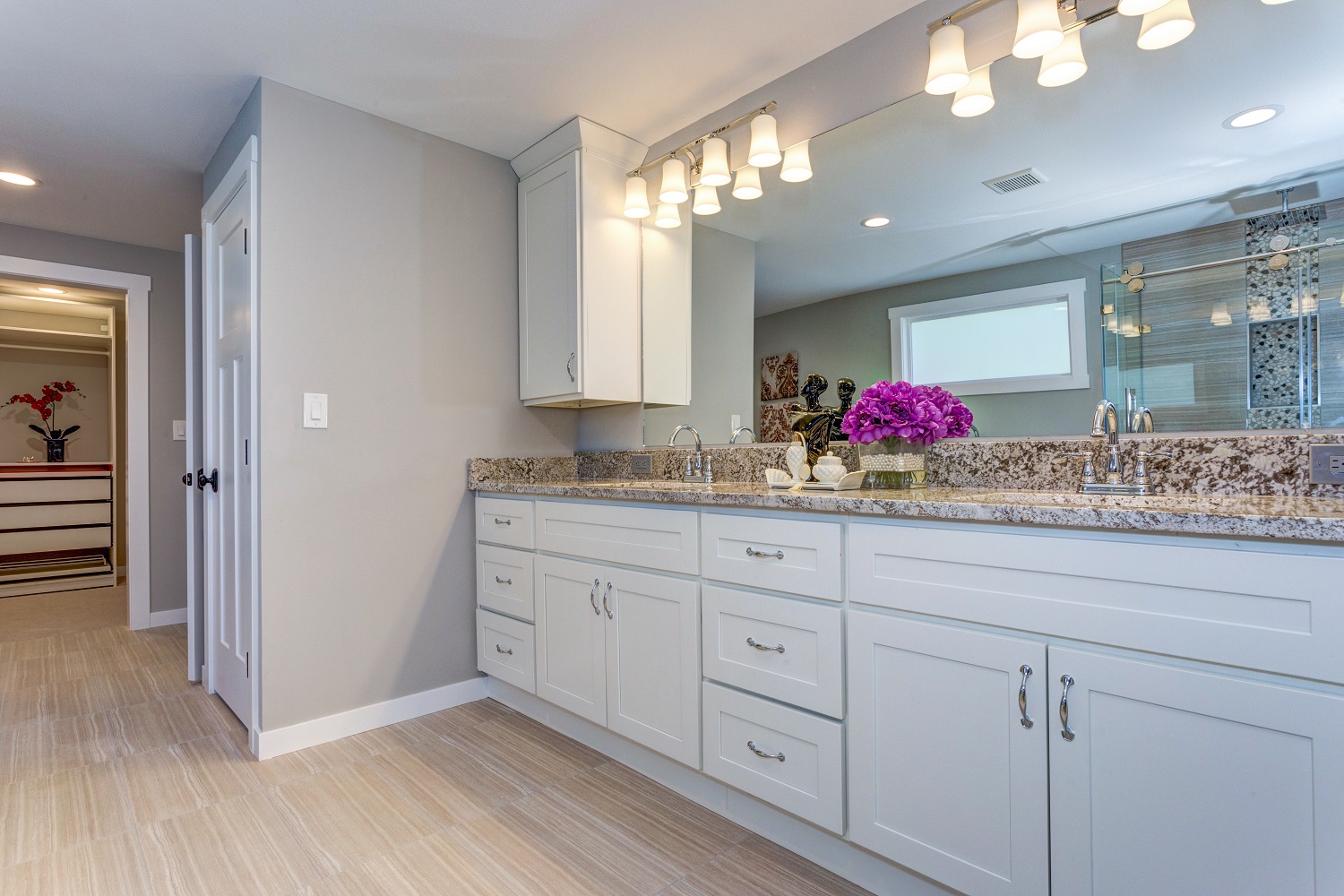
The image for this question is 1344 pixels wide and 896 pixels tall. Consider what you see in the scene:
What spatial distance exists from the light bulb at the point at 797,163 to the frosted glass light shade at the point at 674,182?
43 cm

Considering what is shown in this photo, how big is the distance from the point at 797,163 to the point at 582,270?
2.83 feet

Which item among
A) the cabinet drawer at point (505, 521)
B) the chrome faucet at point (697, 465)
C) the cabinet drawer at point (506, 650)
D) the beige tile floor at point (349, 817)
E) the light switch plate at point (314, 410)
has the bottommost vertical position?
the beige tile floor at point (349, 817)

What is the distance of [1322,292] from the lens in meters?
1.40

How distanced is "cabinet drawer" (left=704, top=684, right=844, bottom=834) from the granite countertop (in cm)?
48

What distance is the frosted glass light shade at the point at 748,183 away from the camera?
2385mm

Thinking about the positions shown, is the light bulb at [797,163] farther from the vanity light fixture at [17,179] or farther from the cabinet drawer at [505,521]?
the vanity light fixture at [17,179]

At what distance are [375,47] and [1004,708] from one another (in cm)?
241

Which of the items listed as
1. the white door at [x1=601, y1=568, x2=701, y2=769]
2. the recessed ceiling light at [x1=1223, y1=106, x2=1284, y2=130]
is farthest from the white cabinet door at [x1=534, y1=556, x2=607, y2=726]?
the recessed ceiling light at [x1=1223, y1=106, x2=1284, y2=130]

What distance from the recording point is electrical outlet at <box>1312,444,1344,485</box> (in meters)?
1.33

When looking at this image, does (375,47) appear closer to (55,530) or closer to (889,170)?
(889,170)

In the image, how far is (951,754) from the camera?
1324 millimetres

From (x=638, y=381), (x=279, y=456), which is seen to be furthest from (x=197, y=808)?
(x=638, y=381)

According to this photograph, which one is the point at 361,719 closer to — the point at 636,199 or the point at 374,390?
the point at 374,390

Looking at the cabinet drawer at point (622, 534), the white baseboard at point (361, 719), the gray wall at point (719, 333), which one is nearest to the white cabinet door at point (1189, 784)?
the cabinet drawer at point (622, 534)
